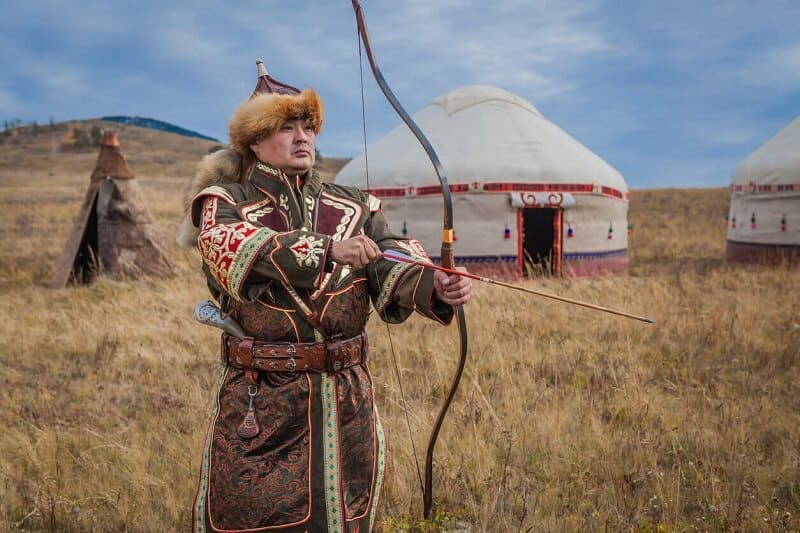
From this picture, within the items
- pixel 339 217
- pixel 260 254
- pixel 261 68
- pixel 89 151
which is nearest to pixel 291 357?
pixel 260 254

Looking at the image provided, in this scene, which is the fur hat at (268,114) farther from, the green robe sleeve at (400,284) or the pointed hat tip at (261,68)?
the green robe sleeve at (400,284)

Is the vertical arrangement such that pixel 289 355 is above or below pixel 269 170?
below

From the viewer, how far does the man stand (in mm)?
1883

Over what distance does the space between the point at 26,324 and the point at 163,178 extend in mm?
35589

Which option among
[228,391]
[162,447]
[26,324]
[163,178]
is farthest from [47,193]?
[228,391]

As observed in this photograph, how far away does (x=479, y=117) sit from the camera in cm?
1041

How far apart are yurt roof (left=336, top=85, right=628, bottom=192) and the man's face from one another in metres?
7.32

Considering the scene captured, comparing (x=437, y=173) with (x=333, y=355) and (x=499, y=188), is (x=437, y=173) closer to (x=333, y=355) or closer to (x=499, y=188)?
(x=333, y=355)

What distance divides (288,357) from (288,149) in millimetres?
644

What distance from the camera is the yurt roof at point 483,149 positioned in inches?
367

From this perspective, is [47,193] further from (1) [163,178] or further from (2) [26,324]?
(2) [26,324]

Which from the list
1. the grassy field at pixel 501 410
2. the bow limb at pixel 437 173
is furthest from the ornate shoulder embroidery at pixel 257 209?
the grassy field at pixel 501 410

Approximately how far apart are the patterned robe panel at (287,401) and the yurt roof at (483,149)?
7.39m

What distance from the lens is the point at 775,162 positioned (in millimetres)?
11281
